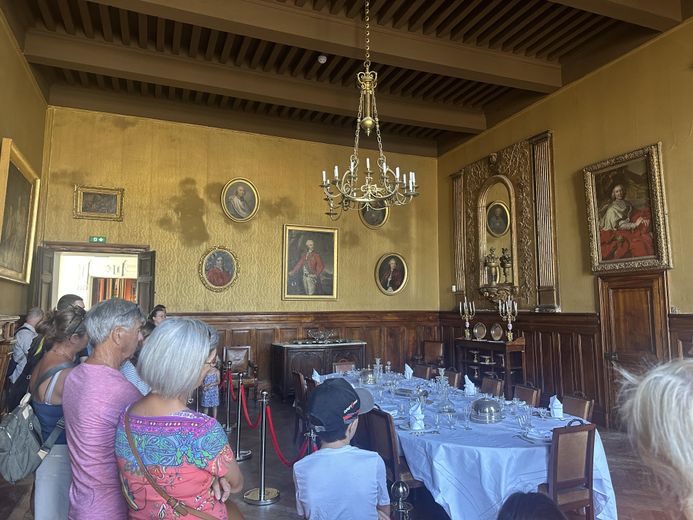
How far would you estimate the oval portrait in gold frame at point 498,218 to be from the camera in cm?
1010

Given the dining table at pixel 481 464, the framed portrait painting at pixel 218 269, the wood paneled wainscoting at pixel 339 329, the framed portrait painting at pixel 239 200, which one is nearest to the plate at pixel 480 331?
the wood paneled wainscoting at pixel 339 329

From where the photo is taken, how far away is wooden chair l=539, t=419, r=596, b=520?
3.44 metres

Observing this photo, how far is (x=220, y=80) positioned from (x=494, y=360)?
742 cm

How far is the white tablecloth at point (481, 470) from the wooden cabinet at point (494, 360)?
5.25 meters

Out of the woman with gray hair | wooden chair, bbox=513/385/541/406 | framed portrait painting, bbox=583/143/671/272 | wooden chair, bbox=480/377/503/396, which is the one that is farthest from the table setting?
framed portrait painting, bbox=583/143/671/272

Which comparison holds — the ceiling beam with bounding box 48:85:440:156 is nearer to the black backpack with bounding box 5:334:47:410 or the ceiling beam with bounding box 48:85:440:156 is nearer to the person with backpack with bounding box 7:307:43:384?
the person with backpack with bounding box 7:307:43:384

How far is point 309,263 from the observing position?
11.1m

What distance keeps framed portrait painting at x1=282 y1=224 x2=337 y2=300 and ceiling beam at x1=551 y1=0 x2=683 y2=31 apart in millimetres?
6500

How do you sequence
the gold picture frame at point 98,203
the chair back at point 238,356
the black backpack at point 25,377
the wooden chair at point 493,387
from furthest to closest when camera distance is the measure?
the chair back at point 238,356
the gold picture frame at point 98,203
the wooden chair at point 493,387
the black backpack at point 25,377

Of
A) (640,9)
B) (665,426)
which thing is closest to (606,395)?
(640,9)

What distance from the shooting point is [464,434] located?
3.92 metres

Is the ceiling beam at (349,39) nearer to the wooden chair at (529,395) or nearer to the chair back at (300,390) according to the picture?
the chair back at (300,390)

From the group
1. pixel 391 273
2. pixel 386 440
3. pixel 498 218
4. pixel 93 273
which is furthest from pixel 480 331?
pixel 93 273

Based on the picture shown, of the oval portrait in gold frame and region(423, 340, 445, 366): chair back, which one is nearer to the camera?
the oval portrait in gold frame
